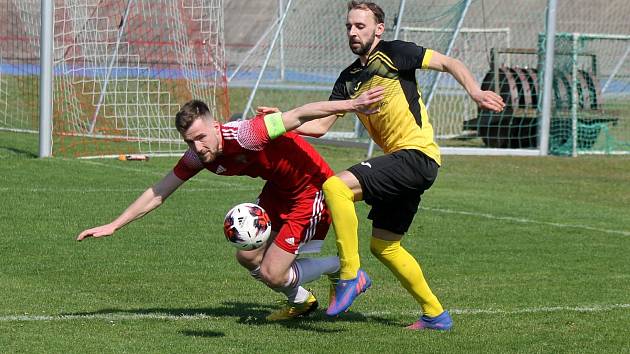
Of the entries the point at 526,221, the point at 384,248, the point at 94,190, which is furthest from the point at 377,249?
the point at 94,190

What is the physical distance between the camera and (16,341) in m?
7.05

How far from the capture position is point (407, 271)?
7789mm

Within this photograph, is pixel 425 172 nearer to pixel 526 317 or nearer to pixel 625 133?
pixel 526 317

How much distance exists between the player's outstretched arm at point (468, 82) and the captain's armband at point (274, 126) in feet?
3.60

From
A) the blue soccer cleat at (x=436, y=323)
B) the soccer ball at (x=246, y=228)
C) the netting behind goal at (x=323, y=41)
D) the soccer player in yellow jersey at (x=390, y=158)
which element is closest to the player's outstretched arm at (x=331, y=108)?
the soccer player in yellow jersey at (x=390, y=158)

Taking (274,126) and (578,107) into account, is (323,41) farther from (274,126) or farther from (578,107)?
(274,126)

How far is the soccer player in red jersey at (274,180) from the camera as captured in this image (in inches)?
291

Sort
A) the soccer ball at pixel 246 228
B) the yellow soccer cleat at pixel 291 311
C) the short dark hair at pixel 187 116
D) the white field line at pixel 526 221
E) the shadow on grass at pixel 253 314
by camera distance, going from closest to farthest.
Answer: the short dark hair at pixel 187 116 < the soccer ball at pixel 246 228 < the shadow on grass at pixel 253 314 < the yellow soccer cleat at pixel 291 311 < the white field line at pixel 526 221

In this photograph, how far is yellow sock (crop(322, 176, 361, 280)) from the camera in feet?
24.2

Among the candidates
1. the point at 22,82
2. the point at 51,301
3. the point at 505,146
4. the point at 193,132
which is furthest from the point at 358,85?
the point at 22,82

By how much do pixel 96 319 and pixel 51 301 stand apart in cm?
77

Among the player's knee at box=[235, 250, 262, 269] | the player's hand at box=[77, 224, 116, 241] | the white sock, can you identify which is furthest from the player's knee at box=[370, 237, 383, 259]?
the player's hand at box=[77, 224, 116, 241]

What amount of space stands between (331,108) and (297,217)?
3.14ft

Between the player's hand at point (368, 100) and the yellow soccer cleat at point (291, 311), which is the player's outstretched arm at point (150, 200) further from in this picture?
the player's hand at point (368, 100)
